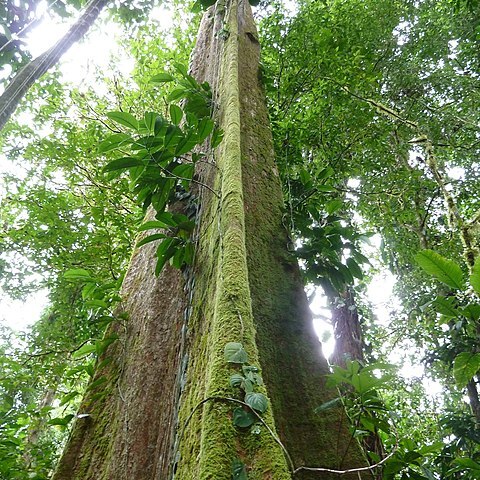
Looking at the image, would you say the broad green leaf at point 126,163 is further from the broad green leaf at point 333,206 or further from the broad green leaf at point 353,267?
the broad green leaf at point 353,267

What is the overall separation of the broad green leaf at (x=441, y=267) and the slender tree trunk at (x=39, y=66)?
2.65 m

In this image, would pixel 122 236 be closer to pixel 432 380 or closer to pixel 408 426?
pixel 408 426

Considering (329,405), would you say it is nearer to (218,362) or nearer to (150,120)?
(218,362)

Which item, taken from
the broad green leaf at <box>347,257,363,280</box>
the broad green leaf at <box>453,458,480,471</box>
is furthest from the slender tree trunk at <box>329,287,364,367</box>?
the broad green leaf at <box>453,458,480,471</box>

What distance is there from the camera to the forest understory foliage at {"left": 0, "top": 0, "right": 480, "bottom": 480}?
1954mm

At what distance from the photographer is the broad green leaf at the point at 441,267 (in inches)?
53.3

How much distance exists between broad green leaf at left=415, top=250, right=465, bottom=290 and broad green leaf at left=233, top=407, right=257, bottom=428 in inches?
32.0

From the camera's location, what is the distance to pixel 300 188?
2.82 meters

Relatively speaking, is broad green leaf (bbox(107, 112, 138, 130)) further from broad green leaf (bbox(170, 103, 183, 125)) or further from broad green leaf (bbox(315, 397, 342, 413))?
broad green leaf (bbox(315, 397, 342, 413))

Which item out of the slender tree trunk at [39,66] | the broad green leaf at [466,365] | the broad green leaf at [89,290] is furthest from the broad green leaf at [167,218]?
the slender tree trunk at [39,66]

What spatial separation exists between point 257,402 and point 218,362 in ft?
0.48

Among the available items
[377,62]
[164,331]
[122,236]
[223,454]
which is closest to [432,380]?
[377,62]

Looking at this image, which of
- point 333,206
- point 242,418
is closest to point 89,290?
point 333,206

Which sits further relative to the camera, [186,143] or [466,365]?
[186,143]
